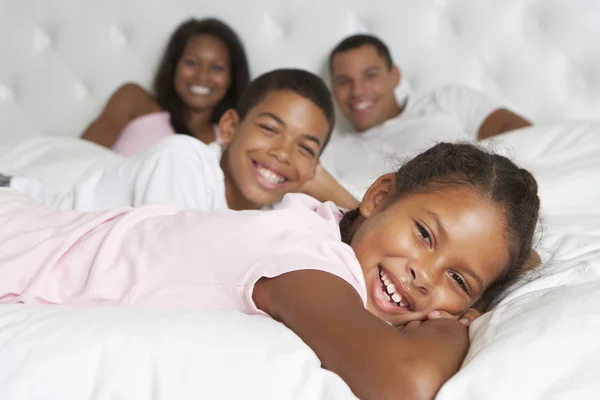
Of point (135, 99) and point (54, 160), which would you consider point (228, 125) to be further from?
point (135, 99)

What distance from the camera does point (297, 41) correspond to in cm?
203

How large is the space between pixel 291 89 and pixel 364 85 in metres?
0.57

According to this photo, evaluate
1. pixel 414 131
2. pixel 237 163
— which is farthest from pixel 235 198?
pixel 414 131

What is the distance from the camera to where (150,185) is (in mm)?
1269

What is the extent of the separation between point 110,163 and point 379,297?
96cm

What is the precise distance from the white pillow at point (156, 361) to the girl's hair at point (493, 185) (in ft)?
1.22

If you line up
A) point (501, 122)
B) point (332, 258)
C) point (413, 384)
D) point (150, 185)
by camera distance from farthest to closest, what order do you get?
point (501, 122), point (150, 185), point (332, 258), point (413, 384)

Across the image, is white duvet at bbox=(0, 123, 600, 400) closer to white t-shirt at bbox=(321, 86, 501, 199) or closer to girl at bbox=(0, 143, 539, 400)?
girl at bbox=(0, 143, 539, 400)

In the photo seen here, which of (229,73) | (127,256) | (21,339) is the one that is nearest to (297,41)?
(229,73)

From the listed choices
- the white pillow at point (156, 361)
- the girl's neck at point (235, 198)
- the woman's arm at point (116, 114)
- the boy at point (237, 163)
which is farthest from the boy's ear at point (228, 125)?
the white pillow at point (156, 361)

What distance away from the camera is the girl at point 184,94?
2.04 m

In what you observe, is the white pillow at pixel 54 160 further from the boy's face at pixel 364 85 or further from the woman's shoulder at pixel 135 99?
the boy's face at pixel 364 85

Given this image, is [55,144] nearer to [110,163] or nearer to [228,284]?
[110,163]

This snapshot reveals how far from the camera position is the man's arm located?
5.86 feet
